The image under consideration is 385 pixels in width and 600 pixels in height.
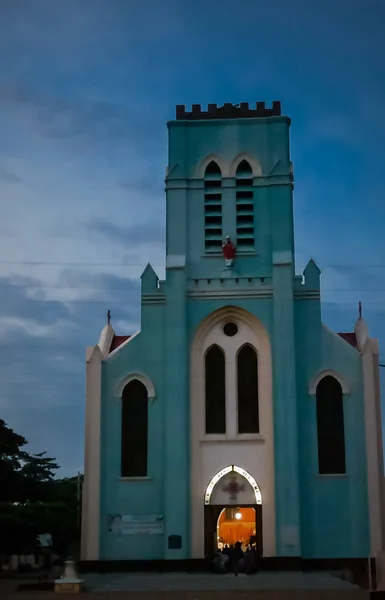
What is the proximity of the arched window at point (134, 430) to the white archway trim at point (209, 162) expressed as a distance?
28.2 ft

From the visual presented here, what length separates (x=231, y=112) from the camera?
37531 millimetres

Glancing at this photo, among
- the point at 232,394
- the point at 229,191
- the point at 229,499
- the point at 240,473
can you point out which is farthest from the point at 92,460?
the point at 229,191

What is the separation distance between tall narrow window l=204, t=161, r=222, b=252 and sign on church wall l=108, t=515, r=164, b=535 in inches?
411

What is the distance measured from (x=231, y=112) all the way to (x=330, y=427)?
13149mm

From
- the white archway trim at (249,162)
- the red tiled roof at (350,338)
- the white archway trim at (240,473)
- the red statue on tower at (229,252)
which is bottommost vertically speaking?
the white archway trim at (240,473)

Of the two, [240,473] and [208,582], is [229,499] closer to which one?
[240,473]

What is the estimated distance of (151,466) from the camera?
1352 inches

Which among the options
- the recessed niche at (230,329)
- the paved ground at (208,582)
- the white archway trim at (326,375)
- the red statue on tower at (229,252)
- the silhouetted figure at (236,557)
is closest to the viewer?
the paved ground at (208,582)

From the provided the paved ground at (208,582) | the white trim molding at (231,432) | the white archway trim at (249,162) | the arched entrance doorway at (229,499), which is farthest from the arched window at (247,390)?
the white archway trim at (249,162)

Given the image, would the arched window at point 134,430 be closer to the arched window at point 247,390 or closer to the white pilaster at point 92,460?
the white pilaster at point 92,460

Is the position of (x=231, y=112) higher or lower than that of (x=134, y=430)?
higher

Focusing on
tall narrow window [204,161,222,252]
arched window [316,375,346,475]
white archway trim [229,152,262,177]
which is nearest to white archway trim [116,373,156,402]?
tall narrow window [204,161,222,252]

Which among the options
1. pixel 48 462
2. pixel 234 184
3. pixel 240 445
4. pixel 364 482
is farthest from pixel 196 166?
pixel 48 462

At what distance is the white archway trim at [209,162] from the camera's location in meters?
37.0
